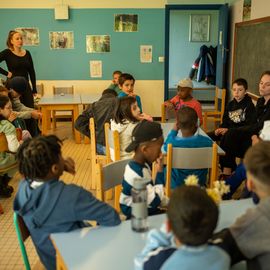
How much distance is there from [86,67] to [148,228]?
228 inches

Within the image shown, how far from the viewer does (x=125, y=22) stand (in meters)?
6.88

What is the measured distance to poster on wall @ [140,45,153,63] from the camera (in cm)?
699

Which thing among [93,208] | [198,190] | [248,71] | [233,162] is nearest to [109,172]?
[93,208]

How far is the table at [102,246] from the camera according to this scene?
1.36m

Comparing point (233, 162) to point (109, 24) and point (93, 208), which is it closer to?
point (93, 208)

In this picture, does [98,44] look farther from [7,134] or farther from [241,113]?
[7,134]

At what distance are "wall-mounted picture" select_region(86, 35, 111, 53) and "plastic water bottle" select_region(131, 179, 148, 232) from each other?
5.72 m

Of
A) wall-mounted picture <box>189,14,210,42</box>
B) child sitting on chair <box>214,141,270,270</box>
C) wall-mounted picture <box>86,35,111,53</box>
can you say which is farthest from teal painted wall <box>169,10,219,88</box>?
child sitting on chair <box>214,141,270,270</box>

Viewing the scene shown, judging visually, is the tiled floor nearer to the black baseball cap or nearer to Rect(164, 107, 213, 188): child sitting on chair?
the black baseball cap

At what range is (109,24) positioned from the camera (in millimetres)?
6879

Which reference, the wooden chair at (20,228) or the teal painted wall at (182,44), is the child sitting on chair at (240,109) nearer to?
the wooden chair at (20,228)

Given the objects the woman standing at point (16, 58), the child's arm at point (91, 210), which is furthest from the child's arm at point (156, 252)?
the woman standing at point (16, 58)

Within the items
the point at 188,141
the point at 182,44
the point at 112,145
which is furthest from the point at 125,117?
the point at 182,44

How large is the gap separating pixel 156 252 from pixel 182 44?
834cm
